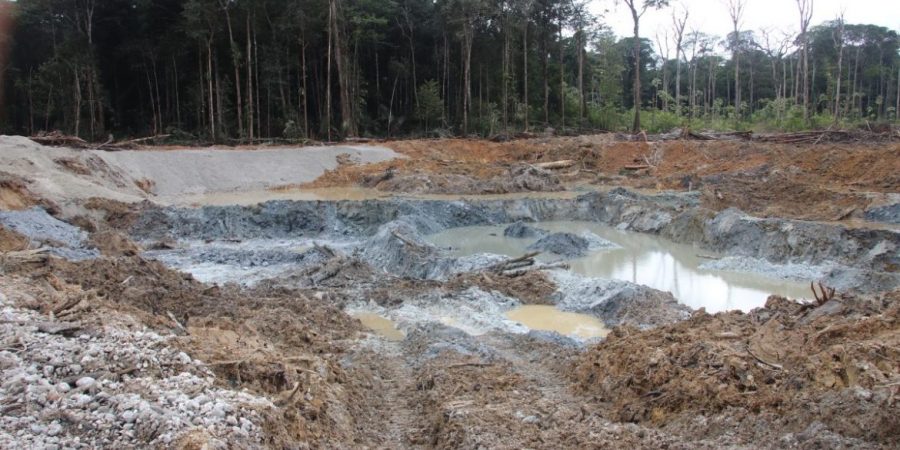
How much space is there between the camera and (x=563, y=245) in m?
14.5

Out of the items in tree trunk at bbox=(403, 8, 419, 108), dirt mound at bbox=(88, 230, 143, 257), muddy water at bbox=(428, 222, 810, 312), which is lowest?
muddy water at bbox=(428, 222, 810, 312)

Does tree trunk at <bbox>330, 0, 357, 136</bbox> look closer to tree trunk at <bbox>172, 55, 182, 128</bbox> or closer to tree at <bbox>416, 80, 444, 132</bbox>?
tree at <bbox>416, 80, 444, 132</bbox>

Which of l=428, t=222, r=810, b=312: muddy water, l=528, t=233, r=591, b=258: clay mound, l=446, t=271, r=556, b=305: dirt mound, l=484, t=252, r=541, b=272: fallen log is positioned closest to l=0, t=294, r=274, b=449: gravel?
l=446, t=271, r=556, b=305: dirt mound

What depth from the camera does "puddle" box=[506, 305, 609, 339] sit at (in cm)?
908

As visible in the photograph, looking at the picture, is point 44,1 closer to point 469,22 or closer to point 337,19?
point 337,19

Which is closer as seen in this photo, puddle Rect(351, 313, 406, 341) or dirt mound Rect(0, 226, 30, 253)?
puddle Rect(351, 313, 406, 341)

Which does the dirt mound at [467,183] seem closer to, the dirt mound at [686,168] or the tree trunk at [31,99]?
A: the dirt mound at [686,168]

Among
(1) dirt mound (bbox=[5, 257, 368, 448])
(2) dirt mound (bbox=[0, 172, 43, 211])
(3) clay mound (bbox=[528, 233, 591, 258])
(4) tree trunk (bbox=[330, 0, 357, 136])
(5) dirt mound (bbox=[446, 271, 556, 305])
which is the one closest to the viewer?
(1) dirt mound (bbox=[5, 257, 368, 448])

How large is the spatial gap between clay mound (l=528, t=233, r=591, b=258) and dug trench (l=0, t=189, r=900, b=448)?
114cm

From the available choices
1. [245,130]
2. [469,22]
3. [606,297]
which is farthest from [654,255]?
[245,130]

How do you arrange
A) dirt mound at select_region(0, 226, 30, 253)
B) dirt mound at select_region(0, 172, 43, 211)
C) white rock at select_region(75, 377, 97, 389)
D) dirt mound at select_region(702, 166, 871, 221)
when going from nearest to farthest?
white rock at select_region(75, 377, 97, 389) → dirt mound at select_region(0, 226, 30, 253) → dirt mound at select_region(0, 172, 43, 211) → dirt mound at select_region(702, 166, 871, 221)

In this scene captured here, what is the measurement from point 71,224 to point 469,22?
2314 centimetres

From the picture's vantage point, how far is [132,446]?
386 cm

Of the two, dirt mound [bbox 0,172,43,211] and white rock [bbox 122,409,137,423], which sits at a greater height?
dirt mound [bbox 0,172,43,211]
